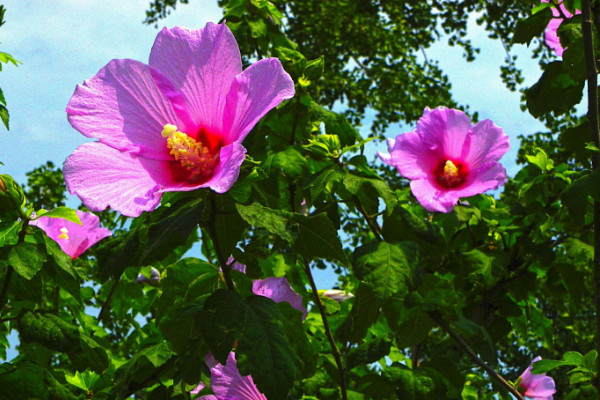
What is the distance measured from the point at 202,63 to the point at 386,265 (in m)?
0.51

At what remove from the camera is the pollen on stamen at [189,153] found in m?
1.26

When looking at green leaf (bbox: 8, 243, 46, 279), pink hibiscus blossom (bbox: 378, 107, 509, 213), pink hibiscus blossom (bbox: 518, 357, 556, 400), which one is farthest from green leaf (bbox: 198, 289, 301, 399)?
pink hibiscus blossom (bbox: 518, 357, 556, 400)

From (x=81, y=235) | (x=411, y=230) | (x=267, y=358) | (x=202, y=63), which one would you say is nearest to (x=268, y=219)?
(x=267, y=358)

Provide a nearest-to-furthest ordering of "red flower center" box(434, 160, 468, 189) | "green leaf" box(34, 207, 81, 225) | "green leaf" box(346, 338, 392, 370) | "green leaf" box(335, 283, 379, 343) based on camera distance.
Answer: "green leaf" box(335, 283, 379, 343), "green leaf" box(34, 207, 81, 225), "green leaf" box(346, 338, 392, 370), "red flower center" box(434, 160, 468, 189)

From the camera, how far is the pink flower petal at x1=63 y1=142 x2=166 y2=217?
1167 mm

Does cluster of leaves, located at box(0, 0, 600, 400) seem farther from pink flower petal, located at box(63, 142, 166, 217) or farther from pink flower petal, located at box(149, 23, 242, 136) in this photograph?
pink flower petal, located at box(149, 23, 242, 136)

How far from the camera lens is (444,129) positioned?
217 centimetres

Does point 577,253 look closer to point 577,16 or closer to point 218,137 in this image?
point 577,16

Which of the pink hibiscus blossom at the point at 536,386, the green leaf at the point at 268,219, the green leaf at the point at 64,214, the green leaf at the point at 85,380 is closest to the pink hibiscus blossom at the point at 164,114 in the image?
the green leaf at the point at 268,219

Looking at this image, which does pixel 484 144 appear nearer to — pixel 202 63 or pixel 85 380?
pixel 202 63

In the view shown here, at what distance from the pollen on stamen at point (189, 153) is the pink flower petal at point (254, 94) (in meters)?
0.06

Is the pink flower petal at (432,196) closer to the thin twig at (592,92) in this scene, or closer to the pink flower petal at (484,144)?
the pink flower petal at (484,144)

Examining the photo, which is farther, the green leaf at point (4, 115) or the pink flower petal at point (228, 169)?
the green leaf at point (4, 115)

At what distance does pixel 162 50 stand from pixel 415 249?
62 centimetres
